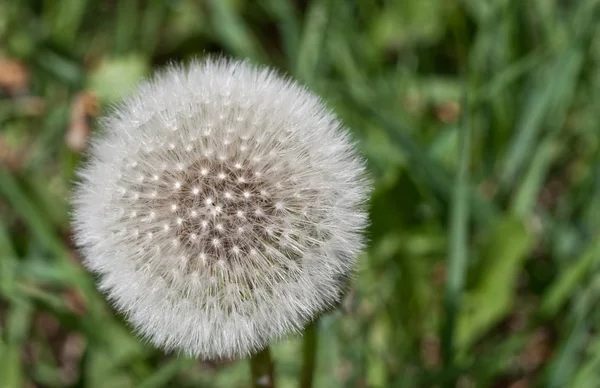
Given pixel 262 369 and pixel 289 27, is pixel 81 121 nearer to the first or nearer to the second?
pixel 289 27

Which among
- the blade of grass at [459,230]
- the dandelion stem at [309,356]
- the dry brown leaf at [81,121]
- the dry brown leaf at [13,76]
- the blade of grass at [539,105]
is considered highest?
the dry brown leaf at [13,76]

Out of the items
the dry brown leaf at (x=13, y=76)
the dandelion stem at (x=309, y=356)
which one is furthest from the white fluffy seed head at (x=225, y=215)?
the dry brown leaf at (x=13, y=76)

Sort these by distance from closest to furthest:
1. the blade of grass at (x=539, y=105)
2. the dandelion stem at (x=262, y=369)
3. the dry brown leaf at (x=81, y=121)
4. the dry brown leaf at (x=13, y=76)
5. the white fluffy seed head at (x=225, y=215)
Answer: the white fluffy seed head at (x=225, y=215) → the dandelion stem at (x=262, y=369) → the dry brown leaf at (x=81, y=121) → the blade of grass at (x=539, y=105) → the dry brown leaf at (x=13, y=76)

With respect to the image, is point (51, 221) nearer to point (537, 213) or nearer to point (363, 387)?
point (363, 387)

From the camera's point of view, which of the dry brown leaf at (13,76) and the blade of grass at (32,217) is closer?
the blade of grass at (32,217)

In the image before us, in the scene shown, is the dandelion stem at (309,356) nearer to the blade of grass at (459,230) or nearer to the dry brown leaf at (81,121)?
the blade of grass at (459,230)
